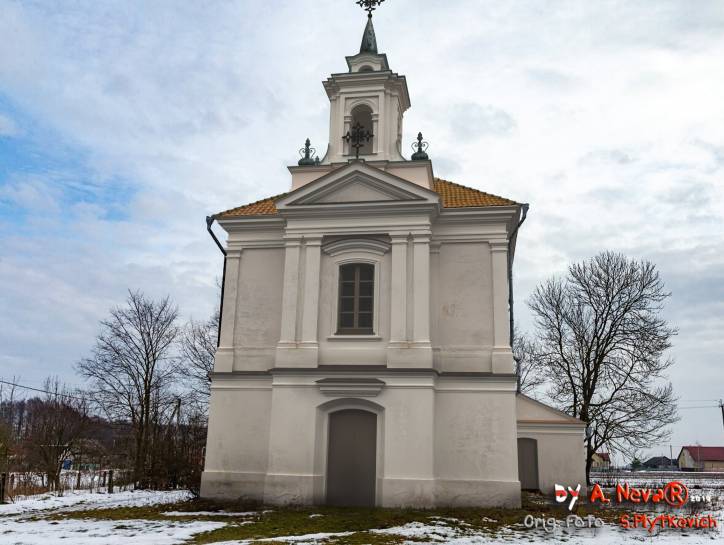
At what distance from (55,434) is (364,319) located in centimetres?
1451

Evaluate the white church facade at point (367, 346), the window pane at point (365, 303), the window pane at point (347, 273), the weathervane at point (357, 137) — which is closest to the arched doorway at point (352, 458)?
the white church facade at point (367, 346)

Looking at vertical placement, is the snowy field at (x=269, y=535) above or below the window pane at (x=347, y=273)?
below

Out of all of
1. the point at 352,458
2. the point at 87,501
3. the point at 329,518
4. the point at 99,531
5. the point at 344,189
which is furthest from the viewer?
the point at 87,501

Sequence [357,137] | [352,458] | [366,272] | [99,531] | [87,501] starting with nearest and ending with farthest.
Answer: [99,531], [352,458], [366,272], [87,501], [357,137]

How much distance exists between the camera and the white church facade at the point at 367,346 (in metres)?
15.3

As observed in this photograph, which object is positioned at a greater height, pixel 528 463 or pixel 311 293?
pixel 311 293

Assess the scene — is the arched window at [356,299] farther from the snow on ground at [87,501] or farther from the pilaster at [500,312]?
the snow on ground at [87,501]

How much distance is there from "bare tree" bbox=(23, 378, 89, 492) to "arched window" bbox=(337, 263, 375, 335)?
39.9 feet

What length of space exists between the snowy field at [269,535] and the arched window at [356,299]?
4402mm

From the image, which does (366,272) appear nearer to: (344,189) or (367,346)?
(367,346)

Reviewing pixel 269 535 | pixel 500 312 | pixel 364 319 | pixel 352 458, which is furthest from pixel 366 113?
pixel 269 535

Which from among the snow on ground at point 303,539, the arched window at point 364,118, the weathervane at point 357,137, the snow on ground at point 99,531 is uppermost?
the arched window at point 364,118

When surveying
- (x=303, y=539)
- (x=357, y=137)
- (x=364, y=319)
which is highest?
(x=357, y=137)

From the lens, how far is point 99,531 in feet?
39.5
